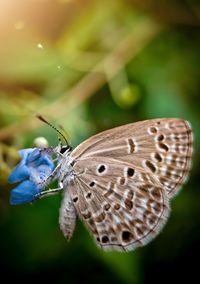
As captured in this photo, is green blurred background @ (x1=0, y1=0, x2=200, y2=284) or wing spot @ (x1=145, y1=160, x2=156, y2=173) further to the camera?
green blurred background @ (x1=0, y1=0, x2=200, y2=284)

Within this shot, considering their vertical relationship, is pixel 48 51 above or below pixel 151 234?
above

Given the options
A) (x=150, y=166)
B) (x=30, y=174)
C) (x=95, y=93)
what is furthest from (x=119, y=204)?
(x=95, y=93)

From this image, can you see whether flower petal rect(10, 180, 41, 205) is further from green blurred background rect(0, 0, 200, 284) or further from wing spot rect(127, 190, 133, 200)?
green blurred background rect(0, 0, 200, 284)

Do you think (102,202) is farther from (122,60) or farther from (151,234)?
(122,60)

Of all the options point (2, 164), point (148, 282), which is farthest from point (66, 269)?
point (2, 164)

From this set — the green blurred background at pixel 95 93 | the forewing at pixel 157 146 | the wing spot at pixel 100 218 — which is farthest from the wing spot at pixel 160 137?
the green blurred background at pixel 95 93

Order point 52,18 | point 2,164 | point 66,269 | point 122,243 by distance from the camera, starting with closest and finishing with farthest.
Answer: point 122,243, point 2,164, point 66,269, point 52,18

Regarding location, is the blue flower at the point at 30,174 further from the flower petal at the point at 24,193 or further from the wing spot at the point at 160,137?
the wing spot at the point at 160,137

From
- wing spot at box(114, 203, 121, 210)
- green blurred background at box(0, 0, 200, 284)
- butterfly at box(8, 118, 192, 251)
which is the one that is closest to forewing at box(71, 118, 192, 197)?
butterfly at box(8, 118, 192, 251)
